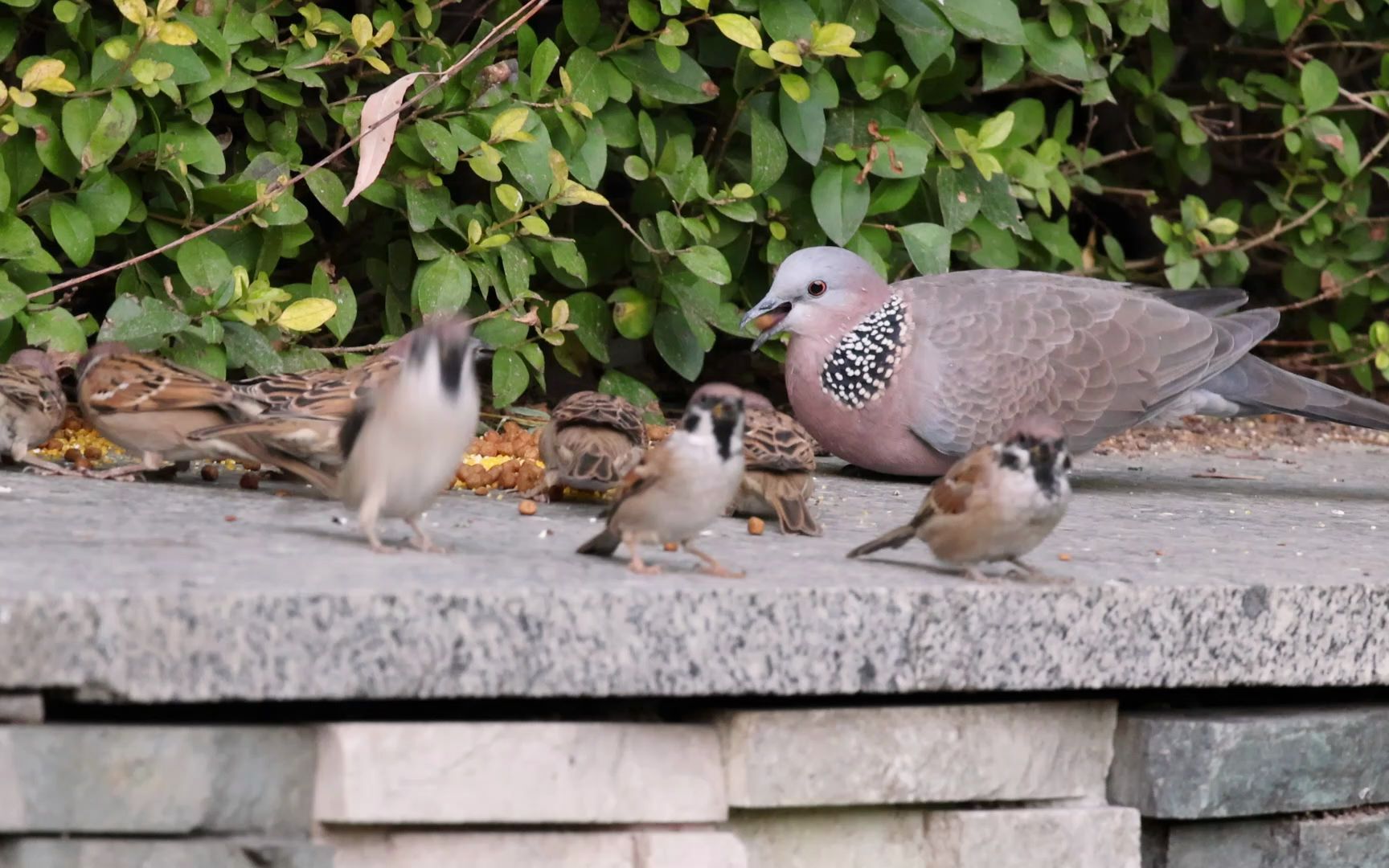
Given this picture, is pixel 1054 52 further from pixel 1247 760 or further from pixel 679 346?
pixel 1247 760

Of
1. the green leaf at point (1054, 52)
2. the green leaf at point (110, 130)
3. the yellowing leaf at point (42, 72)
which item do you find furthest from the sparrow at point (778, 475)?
the green leaf at point (1054, 52)

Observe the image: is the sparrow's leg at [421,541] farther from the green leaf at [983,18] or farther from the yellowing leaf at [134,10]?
the green leaf at [983,18]

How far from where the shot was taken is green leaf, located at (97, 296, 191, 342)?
492cm

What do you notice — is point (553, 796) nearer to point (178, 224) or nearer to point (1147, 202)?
point (178, 224)

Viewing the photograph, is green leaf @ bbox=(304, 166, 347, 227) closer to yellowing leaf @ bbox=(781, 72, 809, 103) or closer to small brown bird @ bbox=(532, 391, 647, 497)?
small brown bird @ bbox=(532, 391, 647, 497)

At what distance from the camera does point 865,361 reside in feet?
17.2

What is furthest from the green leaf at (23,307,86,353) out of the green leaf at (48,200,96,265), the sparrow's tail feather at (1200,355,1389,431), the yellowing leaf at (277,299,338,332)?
the sparrow's tail feather at (1200,355,1389,431)

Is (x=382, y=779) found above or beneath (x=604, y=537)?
beneath

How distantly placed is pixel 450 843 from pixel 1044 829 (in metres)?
1.20

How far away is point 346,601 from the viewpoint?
9.72 feet

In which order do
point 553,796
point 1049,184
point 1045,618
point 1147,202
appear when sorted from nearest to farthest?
1. point 553,796
2. point 1045,618
3. point 1049,184
4. point 1147,202

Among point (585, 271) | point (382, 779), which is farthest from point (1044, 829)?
point (585, 271)

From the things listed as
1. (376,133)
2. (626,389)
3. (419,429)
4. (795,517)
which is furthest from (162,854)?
(626,389)

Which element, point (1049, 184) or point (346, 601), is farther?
point (1049, 184)
